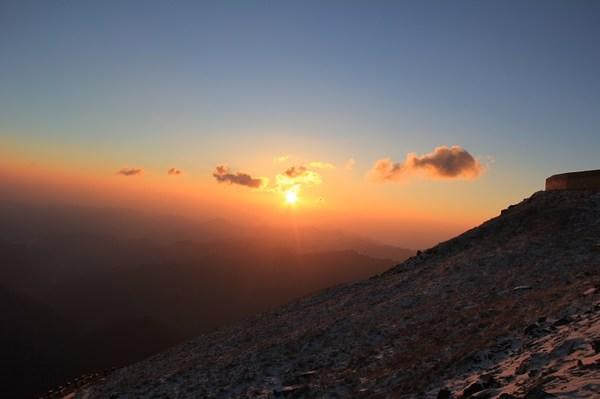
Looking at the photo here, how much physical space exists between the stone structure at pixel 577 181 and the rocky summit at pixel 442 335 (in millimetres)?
919

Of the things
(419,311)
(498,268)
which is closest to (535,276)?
(498,268)

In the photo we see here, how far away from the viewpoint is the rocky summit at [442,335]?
31.8 feet

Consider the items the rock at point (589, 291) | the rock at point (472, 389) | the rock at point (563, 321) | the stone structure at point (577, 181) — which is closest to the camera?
the rock at point (472, 389)

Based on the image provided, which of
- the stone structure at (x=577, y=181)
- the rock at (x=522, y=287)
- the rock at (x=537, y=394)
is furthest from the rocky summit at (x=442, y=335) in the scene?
the stone structure at (x=577, y=181)

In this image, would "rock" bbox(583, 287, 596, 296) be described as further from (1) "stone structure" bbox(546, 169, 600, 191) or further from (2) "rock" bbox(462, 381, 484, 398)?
(1) "stone structure" bbox(546, 169, 600, 191)

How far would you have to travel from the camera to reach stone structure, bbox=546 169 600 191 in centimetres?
2891

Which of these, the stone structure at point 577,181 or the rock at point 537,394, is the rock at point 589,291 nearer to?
the rock at point 537,394

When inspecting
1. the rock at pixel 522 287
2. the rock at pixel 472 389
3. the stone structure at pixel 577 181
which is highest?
the stone structure at pixel 577 181

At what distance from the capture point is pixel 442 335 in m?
14.6

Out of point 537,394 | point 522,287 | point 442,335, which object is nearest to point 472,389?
point 537,394

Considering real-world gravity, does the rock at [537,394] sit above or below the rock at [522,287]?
below

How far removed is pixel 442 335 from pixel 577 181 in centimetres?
2181

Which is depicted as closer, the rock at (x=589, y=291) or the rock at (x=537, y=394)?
the rock at (x=537, y=394)

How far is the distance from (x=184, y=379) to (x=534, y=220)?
69.0ft
